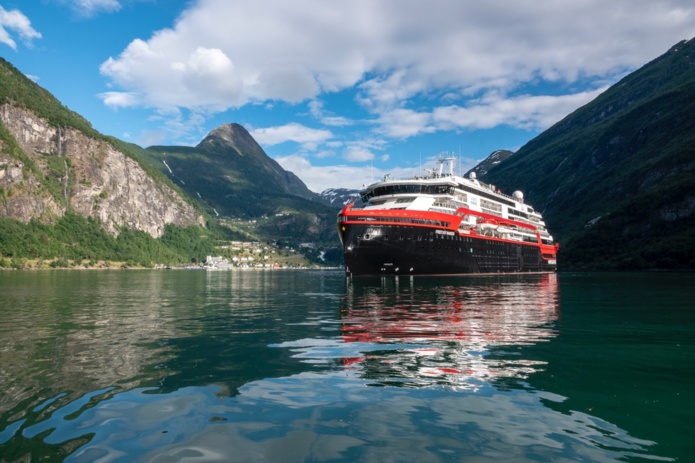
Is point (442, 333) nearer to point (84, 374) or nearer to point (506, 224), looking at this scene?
point (84, 374)

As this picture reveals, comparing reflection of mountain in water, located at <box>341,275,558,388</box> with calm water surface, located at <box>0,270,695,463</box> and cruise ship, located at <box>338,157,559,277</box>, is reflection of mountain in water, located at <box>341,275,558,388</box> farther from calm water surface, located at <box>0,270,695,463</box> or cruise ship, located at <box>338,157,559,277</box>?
cruise ship, located at <box>338,157,559,277</box>

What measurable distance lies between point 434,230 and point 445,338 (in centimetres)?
4682

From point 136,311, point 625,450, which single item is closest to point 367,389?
point 625,450

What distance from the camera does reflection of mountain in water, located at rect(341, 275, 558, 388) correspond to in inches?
408

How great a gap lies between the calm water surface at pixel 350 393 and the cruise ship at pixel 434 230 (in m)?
39.4

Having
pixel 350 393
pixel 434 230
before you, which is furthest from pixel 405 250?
pixel 350 393

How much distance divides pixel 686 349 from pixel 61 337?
68.5 feet

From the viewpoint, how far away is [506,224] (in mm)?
82875

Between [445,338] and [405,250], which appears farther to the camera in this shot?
[405,250]

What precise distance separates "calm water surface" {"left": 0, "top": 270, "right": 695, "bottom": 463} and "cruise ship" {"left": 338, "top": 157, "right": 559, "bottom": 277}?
3944 centimetres

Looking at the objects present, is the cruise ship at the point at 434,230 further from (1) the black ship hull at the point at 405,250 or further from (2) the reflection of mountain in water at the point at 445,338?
(2) the reflection of mountain in water at the point at 445,338

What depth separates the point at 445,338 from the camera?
595 inches

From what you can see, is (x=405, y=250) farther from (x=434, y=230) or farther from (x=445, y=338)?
(x=445, y=338)

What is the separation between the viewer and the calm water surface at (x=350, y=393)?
20.4 ft
